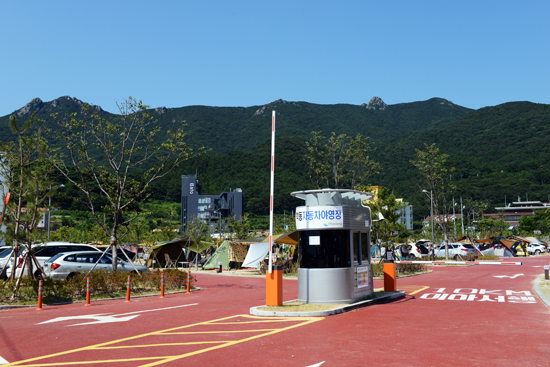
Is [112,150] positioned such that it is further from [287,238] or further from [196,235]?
[196,235]

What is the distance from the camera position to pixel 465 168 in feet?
460

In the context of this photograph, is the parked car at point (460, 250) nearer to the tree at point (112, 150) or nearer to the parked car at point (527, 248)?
the parked car at point (527, 248)

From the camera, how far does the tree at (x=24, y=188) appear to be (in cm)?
1617

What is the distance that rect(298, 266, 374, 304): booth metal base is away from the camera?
43.8 feet

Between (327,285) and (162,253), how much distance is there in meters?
28.4

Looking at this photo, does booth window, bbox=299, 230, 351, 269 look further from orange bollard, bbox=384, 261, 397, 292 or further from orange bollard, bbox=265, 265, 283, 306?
orange bollard, bbox=384, 261, 397, 292

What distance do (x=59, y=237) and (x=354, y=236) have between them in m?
49.3

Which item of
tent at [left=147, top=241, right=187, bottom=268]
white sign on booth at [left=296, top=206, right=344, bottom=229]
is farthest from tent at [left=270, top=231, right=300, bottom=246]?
white sign on booth at [left=296, top=206, right=344, bottom=229]

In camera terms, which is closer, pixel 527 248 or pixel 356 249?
pixel 356 249

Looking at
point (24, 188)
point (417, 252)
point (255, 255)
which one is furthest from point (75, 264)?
point (417, 252)

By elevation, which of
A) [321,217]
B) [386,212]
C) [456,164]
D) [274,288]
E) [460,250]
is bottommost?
[274,288]

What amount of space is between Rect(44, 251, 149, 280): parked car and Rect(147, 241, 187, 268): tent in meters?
17.0

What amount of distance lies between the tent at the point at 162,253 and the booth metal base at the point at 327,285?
85.4 feet

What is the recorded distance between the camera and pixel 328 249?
13.6m
